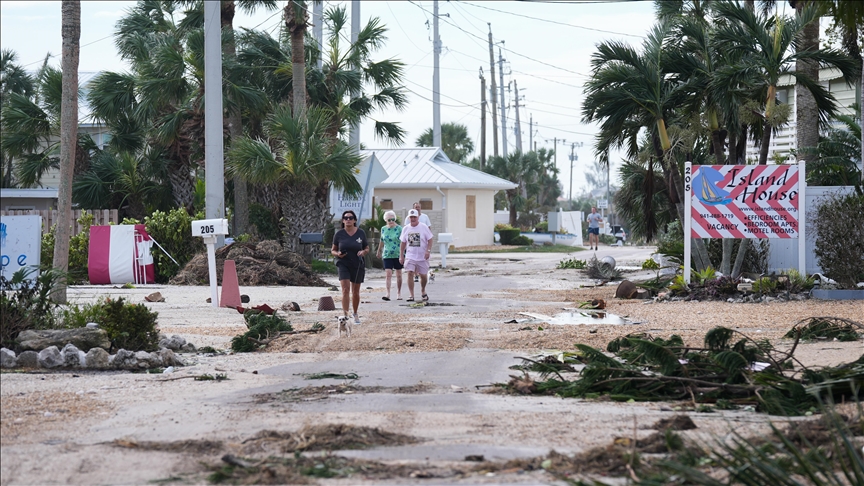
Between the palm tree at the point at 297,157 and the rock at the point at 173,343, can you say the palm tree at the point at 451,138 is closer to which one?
the palm tree at the point at 297,157

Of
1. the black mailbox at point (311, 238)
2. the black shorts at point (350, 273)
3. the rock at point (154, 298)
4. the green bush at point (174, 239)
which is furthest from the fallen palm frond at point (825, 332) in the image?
the green bush at point (174, 239)

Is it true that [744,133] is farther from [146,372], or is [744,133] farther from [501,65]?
[501,65]

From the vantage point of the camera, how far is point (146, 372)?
909 centimetres

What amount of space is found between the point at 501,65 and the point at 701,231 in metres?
55.4

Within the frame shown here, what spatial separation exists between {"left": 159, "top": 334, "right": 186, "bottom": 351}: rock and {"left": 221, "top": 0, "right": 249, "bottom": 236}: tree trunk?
1493cm

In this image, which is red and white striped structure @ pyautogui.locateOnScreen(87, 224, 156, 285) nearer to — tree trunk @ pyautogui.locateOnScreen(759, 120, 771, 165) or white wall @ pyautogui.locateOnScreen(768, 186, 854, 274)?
tree trunk @ pyautogui.locateOnScreen(759, 120, 771, 165)

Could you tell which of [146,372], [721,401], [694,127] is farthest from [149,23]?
[721,401]

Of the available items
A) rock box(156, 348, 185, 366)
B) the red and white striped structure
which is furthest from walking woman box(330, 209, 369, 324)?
the red and white striped structure

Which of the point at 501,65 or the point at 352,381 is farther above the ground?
the point at 501,65

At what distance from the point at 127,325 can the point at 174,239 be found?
518 inches

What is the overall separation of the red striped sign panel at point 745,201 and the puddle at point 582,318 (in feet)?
13.0

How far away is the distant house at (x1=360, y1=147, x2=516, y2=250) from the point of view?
4291 cm

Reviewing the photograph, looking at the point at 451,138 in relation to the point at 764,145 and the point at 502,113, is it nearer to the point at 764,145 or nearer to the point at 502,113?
the point at 502,113

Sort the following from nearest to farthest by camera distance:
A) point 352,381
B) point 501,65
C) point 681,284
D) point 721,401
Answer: point 721,401, point 352,381, point 681,284, point 501,65
